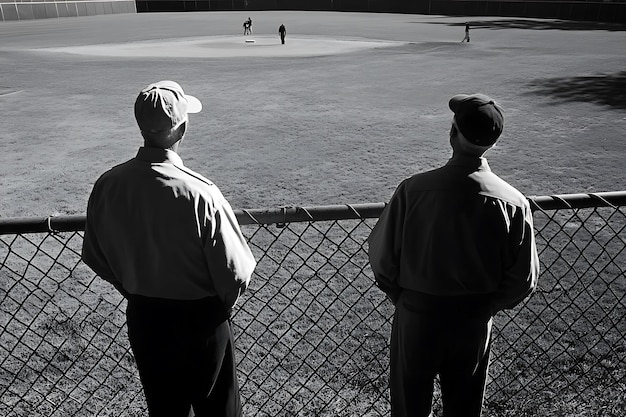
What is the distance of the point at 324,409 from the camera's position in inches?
132

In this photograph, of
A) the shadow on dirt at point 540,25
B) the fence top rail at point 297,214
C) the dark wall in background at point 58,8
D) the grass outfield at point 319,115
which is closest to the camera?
the fence top rail at point 297,214

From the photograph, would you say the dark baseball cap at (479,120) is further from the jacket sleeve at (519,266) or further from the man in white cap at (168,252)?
the man in white cap at (168,252)

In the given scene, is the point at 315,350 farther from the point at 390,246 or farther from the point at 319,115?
the point at 319,115

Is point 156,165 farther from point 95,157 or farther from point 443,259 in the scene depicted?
point 95,157

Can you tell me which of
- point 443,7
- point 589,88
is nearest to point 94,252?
point 589,88

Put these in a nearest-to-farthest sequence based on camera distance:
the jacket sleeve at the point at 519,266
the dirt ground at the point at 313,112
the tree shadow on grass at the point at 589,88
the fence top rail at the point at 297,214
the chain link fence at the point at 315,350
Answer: the jacket sleeve at the point at 519,266, the fence top rail at the point at 297,214, the chain link fence at the point at 315,350, the dirt ground at the point at 313,112, the tree shadow on grass at the point at 589,88

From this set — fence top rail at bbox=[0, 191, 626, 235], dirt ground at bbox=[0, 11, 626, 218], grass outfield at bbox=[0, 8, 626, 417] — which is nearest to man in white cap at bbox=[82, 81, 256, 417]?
fence top rail at bbox=[0, 191, 626, 235]

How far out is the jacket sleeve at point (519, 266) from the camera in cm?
207

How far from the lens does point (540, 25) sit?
117 ft

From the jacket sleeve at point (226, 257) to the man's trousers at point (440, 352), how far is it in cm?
64

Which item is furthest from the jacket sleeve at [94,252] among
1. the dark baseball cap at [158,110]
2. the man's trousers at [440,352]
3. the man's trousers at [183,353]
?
the man's trousers at [440,352]

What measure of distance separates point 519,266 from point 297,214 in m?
0.96

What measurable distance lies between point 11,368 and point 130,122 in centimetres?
867

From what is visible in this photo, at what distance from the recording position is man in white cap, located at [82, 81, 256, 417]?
202 centimetres
